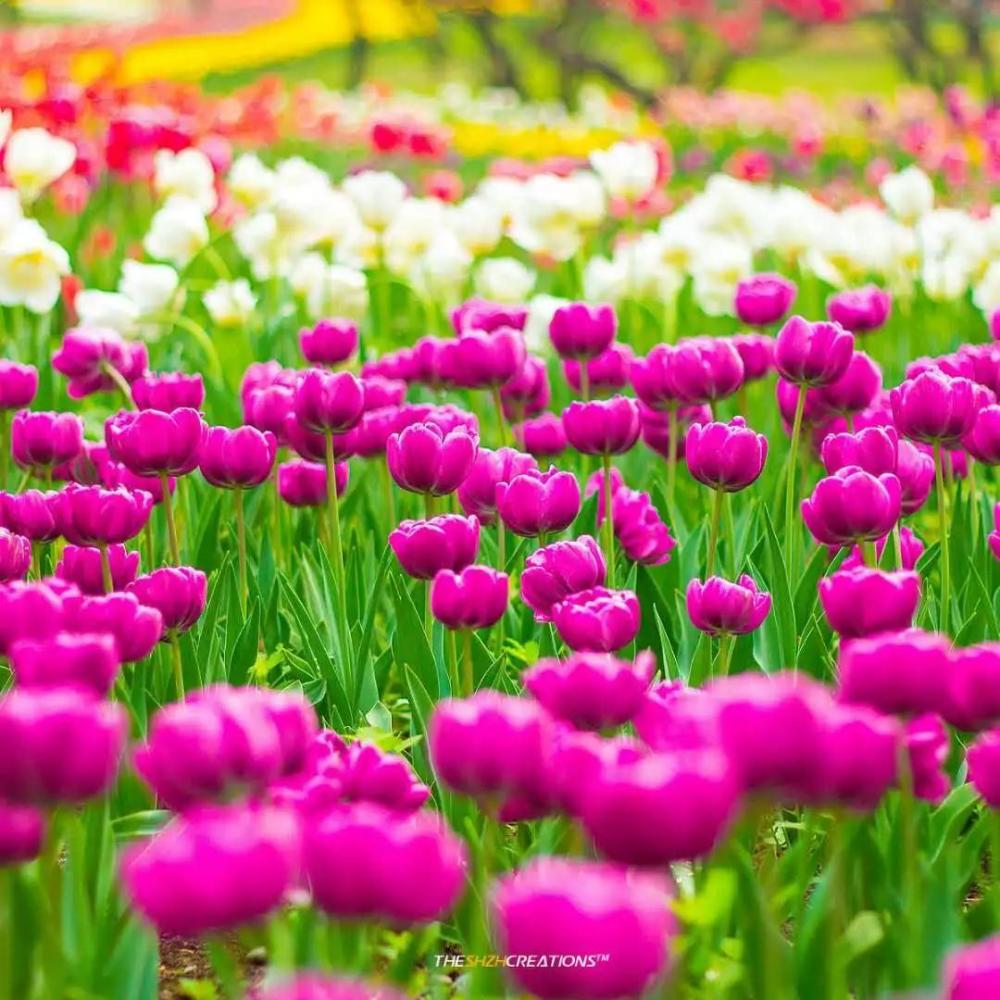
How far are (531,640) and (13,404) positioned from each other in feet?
3.19

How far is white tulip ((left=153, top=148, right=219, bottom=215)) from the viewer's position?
14.9ft

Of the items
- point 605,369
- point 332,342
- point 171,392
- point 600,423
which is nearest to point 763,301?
point 605,369

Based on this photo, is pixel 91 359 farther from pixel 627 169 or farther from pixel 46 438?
pixel 627 169

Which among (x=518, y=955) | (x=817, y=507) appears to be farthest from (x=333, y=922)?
(x=817, y=507)

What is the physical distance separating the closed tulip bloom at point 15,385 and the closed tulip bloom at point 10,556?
30.2 inches

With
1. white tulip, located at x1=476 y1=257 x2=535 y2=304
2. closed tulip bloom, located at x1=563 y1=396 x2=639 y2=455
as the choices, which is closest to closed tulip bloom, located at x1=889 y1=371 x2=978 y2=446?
closed tulip bloom, located at x1=563 y1=396 x2=639 y2=455

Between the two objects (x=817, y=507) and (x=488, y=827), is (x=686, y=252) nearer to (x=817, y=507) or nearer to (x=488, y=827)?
(x=817, y=507)

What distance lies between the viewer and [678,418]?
115 inches

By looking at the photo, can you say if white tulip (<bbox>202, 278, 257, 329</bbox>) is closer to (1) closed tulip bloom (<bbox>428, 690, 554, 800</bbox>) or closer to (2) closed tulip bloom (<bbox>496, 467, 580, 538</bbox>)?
(2) closed tulip bloom (<bbox>496, 467, 580, 538</bbox>)

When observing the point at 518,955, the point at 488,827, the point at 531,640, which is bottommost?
the point at 531,640

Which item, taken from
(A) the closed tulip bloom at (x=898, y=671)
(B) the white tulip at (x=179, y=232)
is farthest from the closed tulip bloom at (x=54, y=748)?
(B) the white tulip at (x=179, y=232)

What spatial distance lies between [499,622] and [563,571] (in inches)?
21.5

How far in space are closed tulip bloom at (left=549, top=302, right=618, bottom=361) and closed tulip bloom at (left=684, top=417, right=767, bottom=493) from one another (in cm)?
76

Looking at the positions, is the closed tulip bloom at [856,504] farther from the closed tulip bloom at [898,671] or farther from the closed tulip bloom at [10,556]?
the closed tulip bloom at [10,556]
